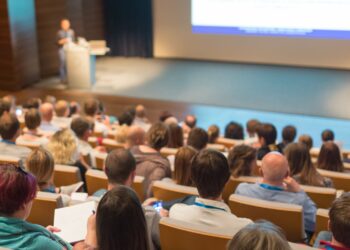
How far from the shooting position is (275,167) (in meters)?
3.21

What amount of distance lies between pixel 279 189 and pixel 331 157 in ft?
4.52

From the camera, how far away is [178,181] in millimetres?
3650

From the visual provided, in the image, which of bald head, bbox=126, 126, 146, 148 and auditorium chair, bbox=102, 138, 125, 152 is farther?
auditorium chair, bbox=102, 138, 125, 152

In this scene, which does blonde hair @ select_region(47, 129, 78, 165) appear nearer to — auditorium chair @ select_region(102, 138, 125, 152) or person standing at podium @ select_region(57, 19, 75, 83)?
auditorium chair @ select_region(102, 138, 125, 152)

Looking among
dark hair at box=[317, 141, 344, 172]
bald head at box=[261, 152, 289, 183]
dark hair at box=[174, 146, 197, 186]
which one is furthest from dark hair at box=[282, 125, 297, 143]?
bald head at box=[261, 152, 289, 183]

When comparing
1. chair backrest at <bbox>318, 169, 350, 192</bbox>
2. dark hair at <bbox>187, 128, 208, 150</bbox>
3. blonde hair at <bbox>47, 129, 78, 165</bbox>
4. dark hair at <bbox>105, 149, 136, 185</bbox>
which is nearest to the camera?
dark hair at <bbox>105, 149, 136, 185</bbox>

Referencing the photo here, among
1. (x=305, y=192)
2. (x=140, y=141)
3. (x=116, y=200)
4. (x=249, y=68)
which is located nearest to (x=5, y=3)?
(x=249, y=68)

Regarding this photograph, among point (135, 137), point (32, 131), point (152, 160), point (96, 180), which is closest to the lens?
point (96, 180)

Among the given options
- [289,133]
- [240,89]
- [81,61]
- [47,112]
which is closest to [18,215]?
[47,112]

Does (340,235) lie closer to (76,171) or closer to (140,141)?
(76,171)

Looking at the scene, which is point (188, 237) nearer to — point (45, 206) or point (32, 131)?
point (45, 206)

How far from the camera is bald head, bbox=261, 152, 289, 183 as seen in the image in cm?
321

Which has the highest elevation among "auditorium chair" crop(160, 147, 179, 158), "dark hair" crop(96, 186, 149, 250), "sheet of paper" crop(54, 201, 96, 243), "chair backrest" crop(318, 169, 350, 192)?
"dark hair" crop(96, 186, 149, 250)

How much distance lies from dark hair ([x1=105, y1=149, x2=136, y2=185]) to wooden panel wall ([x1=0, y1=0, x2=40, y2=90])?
7.70 meters
